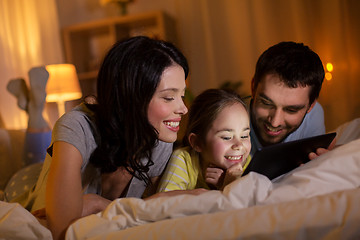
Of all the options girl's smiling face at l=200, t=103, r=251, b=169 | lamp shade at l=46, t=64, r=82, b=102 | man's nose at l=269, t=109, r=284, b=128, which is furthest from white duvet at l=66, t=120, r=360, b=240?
lamp shade at l=46, t=64, r=82, b=102

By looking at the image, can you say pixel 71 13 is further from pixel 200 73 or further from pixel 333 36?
pixel 333 36

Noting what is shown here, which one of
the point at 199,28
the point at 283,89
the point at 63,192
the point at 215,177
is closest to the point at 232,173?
the point at 215,177

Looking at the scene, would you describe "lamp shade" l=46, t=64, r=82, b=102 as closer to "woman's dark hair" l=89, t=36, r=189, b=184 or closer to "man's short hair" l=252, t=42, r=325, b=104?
"woman's dark hair" l=89, t=36, r=189, b=184

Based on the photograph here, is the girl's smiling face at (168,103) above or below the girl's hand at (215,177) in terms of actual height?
above

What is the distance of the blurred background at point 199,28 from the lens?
7.02 ft

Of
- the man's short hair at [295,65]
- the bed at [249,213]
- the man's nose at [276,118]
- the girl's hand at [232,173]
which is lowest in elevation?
the girl's hand at [232,173]

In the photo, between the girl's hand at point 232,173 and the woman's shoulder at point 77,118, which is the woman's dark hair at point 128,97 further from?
the girl's hand at point 232,173

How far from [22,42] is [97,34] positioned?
0.66m

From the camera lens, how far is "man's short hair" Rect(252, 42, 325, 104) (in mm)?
1087

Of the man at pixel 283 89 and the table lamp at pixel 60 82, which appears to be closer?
the man at pixel 283 89

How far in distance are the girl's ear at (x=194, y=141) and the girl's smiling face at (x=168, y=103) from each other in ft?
0.35

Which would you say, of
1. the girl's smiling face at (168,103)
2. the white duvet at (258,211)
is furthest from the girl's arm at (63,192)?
the girl's smiling face at (168,103)

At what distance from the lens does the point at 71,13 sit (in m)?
3.46

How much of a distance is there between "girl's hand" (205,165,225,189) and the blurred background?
49.0 inches
